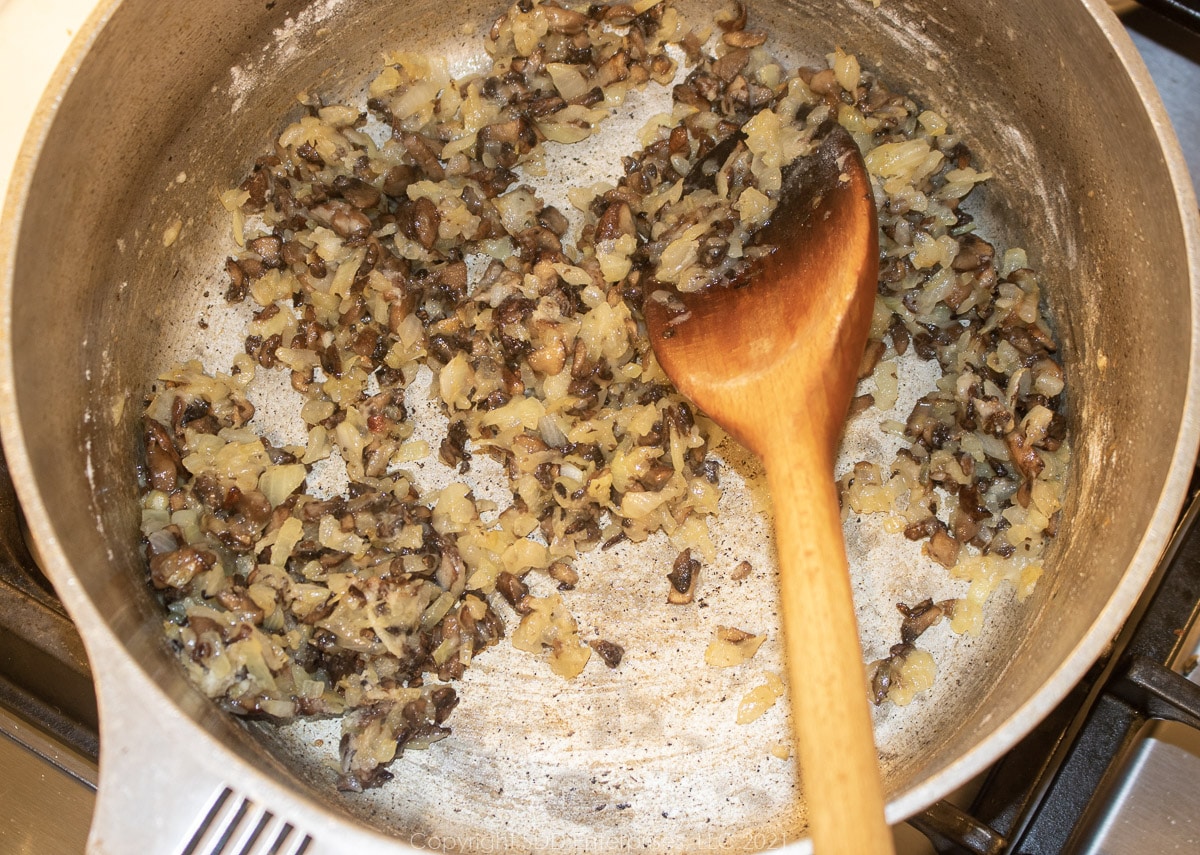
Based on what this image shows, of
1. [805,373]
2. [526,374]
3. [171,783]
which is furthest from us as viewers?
[526,374]

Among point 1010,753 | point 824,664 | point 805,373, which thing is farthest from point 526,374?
point 1010,753

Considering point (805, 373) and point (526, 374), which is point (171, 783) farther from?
point (805, 373)

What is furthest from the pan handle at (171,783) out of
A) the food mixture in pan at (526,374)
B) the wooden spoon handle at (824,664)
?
the wooden spoon handle at (824,664)

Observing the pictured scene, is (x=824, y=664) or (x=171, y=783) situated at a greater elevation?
(x=824, y=664)

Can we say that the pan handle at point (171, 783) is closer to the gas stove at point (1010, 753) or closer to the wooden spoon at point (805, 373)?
the gas stove at point (1010, 753)

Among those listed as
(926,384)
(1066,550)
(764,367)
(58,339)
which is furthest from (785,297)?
(58,339)

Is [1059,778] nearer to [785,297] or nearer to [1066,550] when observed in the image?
[1066,550]

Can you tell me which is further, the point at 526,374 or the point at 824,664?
the point at 526,374
